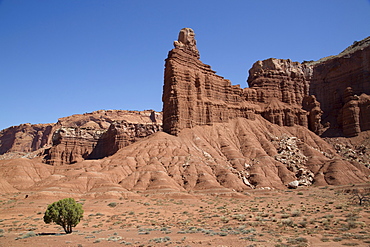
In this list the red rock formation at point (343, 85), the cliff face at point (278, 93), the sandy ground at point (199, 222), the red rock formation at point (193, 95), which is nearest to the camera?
the sandy ground at point (199, 222)

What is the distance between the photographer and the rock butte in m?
70.4

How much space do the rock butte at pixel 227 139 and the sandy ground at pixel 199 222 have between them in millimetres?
5863

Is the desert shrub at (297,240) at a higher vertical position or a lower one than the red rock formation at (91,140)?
lower

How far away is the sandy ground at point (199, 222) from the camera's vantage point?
27.6m

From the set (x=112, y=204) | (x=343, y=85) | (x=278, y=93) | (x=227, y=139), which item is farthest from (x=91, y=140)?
(x=343, y=85)

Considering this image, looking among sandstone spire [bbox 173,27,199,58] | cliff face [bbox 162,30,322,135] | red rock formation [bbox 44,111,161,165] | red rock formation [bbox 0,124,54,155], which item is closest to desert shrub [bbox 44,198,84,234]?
cliff face [bbox 162,30,322,135]

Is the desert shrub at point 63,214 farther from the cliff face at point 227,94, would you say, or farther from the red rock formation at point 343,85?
the red rock formation at point 343,85

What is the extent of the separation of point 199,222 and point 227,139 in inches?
2051

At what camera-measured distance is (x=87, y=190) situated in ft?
209

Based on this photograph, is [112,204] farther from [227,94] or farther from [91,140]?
[91,140]

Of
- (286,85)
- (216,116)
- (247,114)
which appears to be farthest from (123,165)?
(286,85)

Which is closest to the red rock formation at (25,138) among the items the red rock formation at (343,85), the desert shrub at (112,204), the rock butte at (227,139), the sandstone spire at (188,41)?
the rock butte at (227,139)

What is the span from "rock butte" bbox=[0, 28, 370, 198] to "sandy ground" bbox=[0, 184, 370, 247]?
19.2 feet

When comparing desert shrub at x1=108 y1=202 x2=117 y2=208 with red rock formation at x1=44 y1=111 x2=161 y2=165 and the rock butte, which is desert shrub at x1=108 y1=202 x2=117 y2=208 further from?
red rock formation at x1=44 y1=111 x2=161 y2=165
